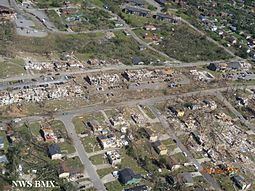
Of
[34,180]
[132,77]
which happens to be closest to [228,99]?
[132,77]

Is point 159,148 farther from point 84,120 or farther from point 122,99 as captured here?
point 122,99

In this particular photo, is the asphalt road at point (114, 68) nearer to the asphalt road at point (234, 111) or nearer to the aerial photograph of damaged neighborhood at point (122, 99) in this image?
the aerial photograph of damaged neighborhood at point (122, 99)

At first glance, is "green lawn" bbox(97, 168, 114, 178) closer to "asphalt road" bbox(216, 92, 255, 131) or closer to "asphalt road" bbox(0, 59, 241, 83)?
"asphalt road" bbox(0, 59, 241, 83)

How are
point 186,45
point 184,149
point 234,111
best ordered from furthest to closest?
point 186,45 → point 234,111 → point 184,149

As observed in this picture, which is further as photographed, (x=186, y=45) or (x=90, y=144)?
(x=186, y=45)

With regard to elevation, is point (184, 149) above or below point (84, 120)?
below

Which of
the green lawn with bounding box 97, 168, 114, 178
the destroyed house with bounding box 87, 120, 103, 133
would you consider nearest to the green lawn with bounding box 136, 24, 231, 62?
the destroyed house with bounding box 87, 120, 103, 133

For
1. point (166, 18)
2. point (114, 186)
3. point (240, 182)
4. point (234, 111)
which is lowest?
point (234, 111)

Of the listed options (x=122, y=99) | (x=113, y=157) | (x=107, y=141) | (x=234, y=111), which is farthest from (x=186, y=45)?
(x=113, y=157)
